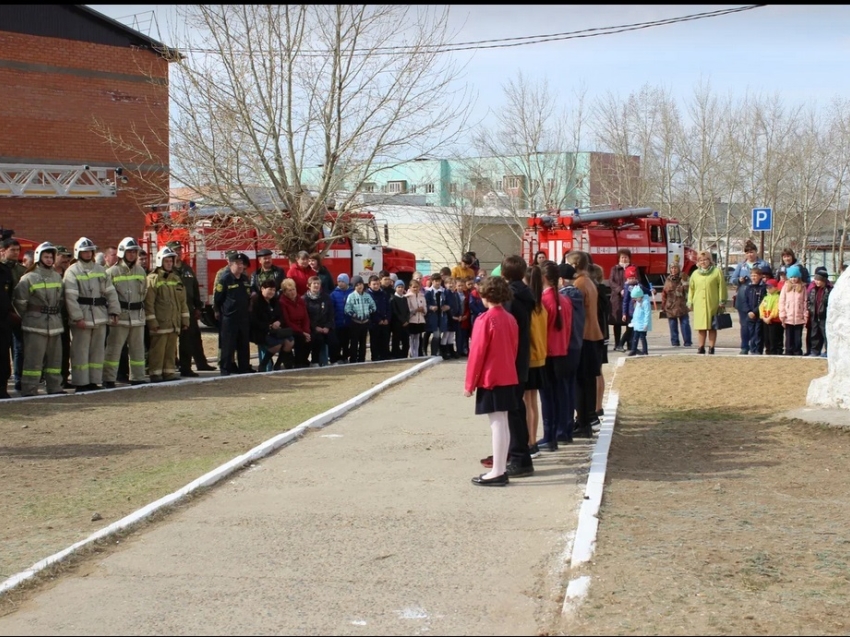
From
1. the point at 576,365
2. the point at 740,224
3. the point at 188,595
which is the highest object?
the point at 740,224

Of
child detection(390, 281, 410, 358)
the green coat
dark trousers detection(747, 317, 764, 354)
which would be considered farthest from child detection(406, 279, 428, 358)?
dark trousers detection(747, 317, 764, 354)

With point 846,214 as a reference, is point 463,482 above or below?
below

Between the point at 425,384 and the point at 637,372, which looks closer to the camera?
the point at 425,384

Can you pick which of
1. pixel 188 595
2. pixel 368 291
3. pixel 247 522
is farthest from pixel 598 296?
pixel 368 291

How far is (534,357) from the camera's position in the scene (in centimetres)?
1002

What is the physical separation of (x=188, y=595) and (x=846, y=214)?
54426 mm

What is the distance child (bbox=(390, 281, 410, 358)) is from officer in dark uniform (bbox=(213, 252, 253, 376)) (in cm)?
366

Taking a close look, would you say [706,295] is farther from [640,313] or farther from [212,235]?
[212,235]

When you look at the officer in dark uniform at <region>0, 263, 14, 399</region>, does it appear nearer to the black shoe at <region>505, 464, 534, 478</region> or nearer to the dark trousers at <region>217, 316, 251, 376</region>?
the dark trousers at <region>217, 316, 251, 376</region>

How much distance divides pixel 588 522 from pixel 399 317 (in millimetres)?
13284

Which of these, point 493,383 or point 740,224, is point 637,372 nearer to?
point 493,383

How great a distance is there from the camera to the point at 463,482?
29.4ft

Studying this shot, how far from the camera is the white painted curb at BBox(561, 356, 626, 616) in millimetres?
5961

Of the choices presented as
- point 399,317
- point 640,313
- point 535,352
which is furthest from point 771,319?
point 535,352
